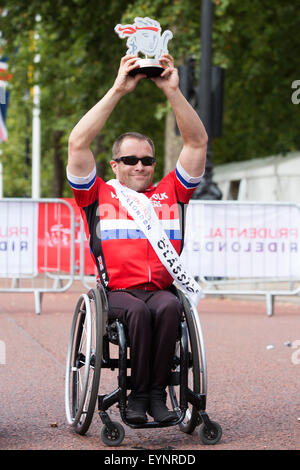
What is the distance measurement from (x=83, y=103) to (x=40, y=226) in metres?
10.3

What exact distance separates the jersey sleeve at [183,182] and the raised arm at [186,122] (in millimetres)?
22

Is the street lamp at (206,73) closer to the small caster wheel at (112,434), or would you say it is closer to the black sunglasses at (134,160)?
the black sunglasses at (134,160)

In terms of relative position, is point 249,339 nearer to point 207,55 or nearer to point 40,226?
point 40,226

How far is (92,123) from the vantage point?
444 centimetres

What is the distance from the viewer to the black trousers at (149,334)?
14.0ft

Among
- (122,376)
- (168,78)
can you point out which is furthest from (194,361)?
(168,78)

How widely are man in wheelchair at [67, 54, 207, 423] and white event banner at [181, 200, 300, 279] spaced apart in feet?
18.7

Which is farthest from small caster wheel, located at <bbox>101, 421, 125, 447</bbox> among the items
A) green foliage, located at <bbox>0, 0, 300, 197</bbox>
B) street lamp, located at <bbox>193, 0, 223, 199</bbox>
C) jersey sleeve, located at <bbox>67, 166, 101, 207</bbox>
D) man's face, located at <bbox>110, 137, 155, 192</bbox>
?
green foliage, located at <bbox>0, 0, 300, 197</bbox>

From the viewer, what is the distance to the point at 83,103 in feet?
66.4

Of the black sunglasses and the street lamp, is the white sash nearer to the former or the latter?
the black sunglasses

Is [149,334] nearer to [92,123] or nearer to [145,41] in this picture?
[92,123]

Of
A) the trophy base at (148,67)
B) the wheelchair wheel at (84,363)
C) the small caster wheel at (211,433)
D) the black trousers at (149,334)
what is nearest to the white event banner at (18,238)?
the wheelchair wheel at (84,363)
